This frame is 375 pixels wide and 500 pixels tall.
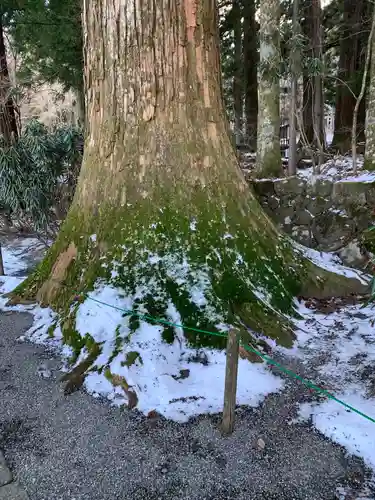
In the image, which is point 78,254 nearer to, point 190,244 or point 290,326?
point 190,244

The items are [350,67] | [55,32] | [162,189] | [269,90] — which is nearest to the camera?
[162,189]

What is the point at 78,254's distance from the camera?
306 cm

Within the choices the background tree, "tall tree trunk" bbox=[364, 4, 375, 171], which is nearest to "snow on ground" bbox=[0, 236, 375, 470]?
"tall tree trunk" bbox=[364, 4, 375, 171]

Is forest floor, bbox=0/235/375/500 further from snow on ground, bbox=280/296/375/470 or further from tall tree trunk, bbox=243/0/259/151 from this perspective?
tall tree trunk, bbox=243/0/259/151

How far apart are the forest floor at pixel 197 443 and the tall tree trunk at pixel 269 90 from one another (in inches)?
202

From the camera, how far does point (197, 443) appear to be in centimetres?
183

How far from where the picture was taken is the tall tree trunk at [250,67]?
11.9 meters

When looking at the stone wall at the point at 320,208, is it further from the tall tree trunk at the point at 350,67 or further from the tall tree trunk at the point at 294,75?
the tall tree trunk at the point at 350,67

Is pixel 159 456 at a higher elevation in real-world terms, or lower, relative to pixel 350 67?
lower

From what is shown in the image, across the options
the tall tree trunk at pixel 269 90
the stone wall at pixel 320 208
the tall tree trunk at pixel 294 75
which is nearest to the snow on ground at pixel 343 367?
the stone wall at pixel 320 208

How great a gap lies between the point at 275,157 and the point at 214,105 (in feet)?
13.7

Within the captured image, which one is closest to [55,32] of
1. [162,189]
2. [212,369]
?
[162,189]

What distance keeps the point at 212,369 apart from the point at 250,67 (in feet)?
40.1

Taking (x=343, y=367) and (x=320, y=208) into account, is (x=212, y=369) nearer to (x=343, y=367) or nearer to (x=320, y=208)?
(x=343, y=367)
